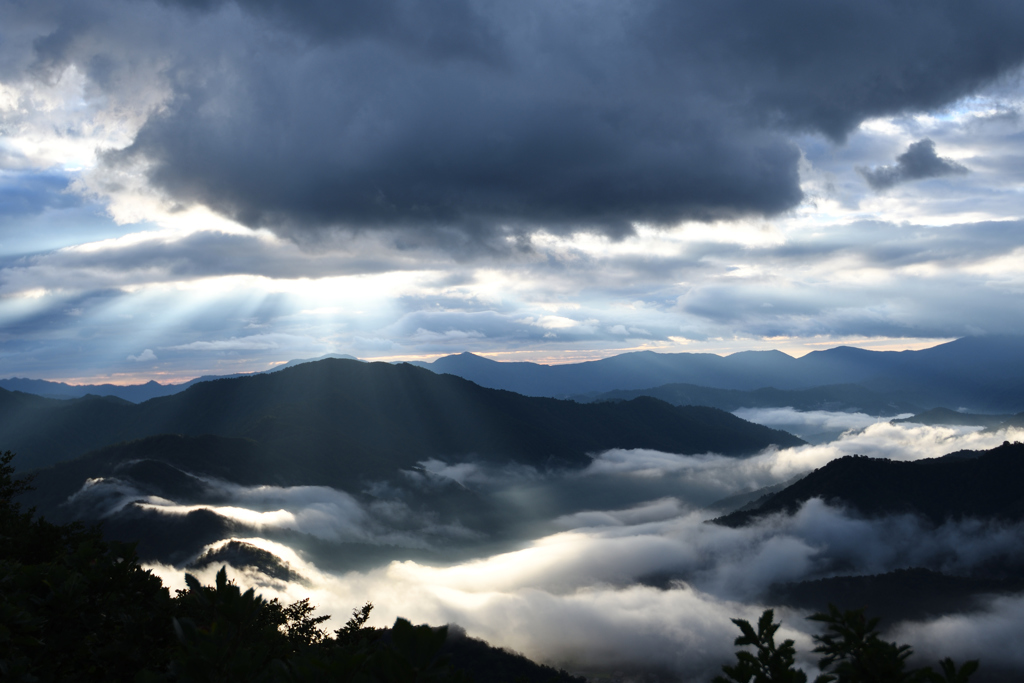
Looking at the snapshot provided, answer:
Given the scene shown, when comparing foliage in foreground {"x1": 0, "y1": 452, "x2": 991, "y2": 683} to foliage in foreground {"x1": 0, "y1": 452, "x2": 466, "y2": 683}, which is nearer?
foliage in foreground {"x1": 0, "y1": 452, "x2": 466, "y2": 683}

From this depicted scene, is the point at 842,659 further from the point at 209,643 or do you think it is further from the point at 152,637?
the point at 152,637

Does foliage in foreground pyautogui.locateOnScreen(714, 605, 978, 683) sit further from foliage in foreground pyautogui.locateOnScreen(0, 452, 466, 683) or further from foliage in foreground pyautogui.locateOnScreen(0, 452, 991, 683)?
foliage in foreground pyautogui.locateOnScreen(0, 452, 466, 683)

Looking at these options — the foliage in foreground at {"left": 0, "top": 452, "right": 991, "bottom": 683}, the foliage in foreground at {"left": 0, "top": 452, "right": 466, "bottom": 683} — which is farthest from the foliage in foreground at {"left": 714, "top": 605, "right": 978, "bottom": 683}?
the foliage in foreground at {"left": 0, "top": 452, "right": 466, "bottom": 683}

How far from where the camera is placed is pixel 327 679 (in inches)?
434

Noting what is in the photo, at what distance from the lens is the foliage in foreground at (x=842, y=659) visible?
13672mm

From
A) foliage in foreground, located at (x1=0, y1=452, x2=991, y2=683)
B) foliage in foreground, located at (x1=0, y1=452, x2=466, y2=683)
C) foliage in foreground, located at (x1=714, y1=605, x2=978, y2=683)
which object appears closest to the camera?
foliage in foreground, located at (x1=0, y1=452, x2=466, y2=683)

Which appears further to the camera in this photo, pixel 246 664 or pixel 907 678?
pixel 907 678

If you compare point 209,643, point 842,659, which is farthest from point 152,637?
point 842,659

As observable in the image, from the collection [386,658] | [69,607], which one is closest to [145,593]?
[69,607]

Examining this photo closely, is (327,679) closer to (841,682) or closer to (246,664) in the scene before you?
(246,664)

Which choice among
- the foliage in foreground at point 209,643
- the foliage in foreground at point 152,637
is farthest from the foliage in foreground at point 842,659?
the foliage in foreground at point 152,637

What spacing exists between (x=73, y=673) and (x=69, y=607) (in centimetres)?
398

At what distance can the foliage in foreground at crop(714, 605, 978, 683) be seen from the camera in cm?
1367

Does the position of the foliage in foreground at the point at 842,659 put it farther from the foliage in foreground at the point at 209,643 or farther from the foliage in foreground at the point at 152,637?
the foliage in foreground at the point at 152,637
